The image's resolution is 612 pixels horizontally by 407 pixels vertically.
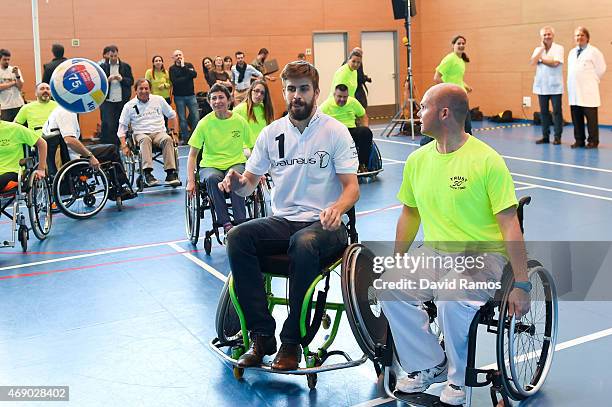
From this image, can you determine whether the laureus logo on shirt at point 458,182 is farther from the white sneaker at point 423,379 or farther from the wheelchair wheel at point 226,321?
the wheelchair wheel at point 226,321

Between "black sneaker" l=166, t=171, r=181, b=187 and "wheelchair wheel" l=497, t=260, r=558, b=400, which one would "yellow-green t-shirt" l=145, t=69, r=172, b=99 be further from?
"wheelchair wheel" l=497, t=260, r=558, b=400

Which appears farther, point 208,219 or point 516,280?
point 208,219

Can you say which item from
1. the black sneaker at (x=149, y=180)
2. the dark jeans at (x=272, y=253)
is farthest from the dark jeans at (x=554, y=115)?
the dark jeans at (x=272, y=253)

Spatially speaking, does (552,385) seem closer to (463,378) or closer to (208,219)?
(463,378)

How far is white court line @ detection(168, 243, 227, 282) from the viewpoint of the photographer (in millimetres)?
5043

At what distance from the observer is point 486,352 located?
11.5 ft

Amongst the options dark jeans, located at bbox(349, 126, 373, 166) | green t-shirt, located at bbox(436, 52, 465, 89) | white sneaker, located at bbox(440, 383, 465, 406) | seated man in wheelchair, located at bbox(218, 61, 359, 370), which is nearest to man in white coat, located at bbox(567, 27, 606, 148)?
green t-shirt, located at bbox(436, 52, 465, 89)

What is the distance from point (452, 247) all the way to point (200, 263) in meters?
2.85

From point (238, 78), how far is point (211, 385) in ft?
32.8

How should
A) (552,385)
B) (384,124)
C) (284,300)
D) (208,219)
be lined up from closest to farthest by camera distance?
(552,385), (284,300), (208,219), (384,124)

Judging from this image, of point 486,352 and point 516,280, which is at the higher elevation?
point 516,280

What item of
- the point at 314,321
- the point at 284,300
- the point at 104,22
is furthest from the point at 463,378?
the point at 104,22

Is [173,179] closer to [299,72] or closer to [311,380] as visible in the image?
[299,72]

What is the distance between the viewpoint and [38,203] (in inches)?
248
